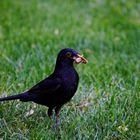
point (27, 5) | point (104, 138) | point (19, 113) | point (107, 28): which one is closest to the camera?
point (104, 138)

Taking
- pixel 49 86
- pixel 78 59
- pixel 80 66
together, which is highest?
pixel 78 59

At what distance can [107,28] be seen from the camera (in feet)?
Answer: 33.7

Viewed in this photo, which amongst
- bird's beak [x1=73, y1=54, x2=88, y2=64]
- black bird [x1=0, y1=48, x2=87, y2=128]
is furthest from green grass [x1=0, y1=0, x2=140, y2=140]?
bird's beak [x1=73, y1=54, x2=88, y2=64]

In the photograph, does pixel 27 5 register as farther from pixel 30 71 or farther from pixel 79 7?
pixel 30 71

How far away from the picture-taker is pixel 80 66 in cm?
812

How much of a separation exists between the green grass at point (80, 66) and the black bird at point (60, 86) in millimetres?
217

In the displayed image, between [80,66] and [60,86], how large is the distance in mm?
2722

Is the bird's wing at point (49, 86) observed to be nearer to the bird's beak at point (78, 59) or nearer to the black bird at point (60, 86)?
the black bird at point (60, 86)

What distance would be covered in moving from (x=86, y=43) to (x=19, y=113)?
359cm

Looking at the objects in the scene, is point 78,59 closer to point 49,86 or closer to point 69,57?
point 69,57

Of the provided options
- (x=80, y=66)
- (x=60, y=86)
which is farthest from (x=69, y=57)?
(x=80, y=66)

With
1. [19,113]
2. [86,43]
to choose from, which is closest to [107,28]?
[86,43]

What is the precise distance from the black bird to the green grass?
8.5 inches

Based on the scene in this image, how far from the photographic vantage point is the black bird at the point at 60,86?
17.8 feet
